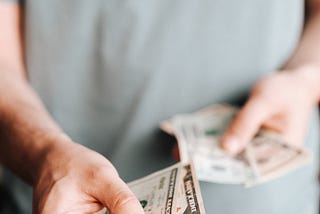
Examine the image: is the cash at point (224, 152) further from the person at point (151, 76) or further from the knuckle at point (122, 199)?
the knuckle at point (122, 199)

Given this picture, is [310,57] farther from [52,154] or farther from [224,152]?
[52,154]

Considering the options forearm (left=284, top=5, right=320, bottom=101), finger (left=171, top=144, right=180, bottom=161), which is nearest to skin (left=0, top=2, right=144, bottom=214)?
finger (left=171, top=144, right=180, bottom=161)

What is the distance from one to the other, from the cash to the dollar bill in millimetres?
173

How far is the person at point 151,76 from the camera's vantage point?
86 cm

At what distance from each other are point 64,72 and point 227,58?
0.26m

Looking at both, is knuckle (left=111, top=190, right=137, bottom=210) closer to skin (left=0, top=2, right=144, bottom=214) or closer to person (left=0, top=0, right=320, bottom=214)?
skin (left=0, top=2, right=144, bottom=214)

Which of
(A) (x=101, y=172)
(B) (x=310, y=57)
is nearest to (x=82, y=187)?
(A) (x=101, y=172)

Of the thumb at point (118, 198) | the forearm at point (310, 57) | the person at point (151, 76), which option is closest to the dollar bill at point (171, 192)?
the thumb at point (118, 198)

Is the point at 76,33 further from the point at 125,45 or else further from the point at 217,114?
the point at 217,114

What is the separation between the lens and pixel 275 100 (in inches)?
35.1

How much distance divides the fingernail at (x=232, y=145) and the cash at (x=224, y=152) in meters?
0.01

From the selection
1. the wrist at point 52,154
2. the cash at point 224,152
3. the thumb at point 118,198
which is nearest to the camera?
the thumb at point 118,198

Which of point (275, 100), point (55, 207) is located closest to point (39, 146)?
point (55, 207)

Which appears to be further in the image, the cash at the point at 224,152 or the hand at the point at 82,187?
the cash at the point at 224,152
